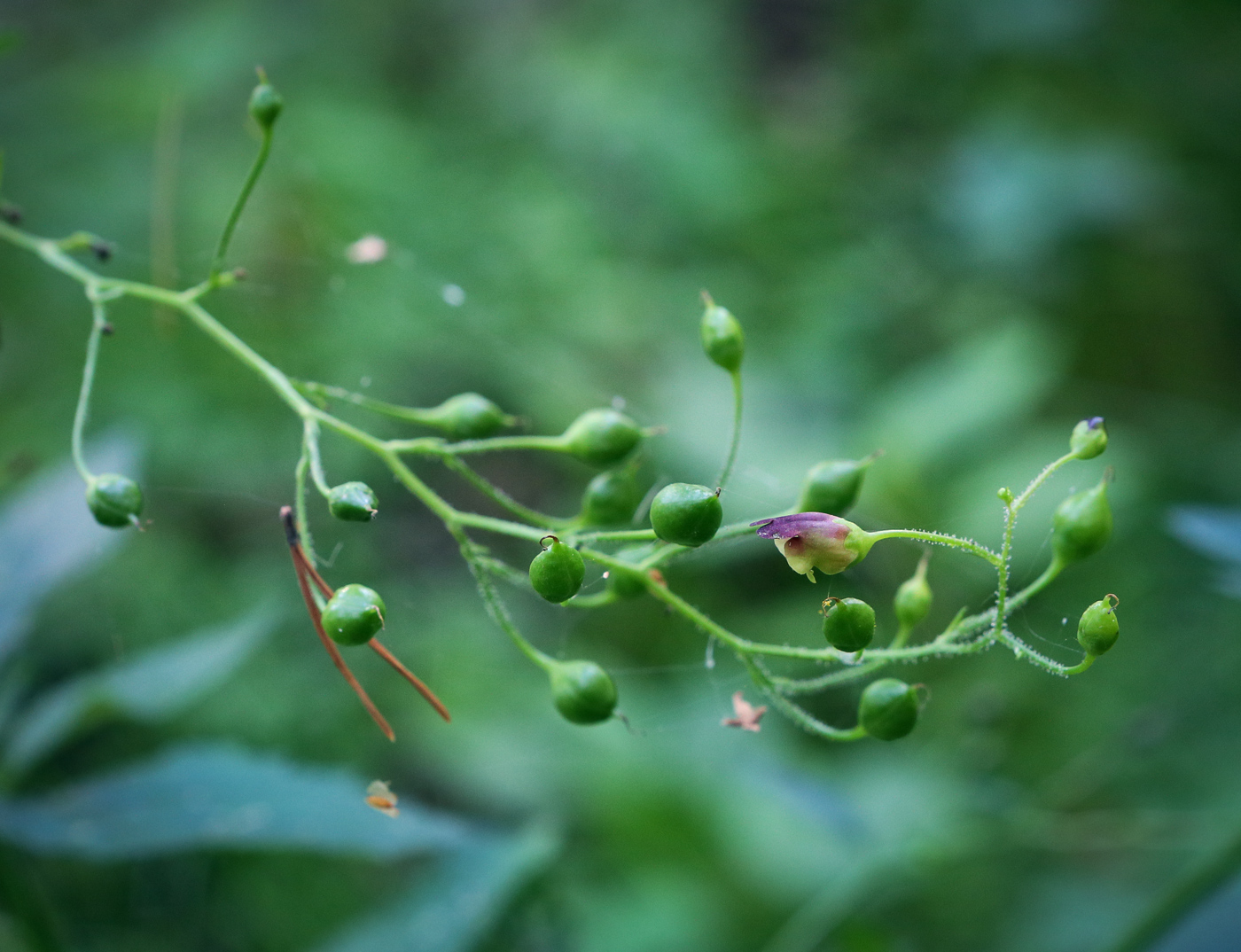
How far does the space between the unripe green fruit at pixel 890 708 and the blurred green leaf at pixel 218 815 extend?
591mm

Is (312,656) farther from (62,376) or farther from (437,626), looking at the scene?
(62,376)

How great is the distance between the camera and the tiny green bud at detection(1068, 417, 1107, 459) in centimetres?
67

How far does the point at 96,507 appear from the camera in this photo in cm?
79

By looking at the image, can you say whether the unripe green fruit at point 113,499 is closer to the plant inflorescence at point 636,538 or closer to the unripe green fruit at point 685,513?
the plant inflorescence at point 636,538

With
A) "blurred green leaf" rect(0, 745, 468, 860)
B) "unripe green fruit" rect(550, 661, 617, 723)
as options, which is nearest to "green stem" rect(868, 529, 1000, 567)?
"unripe green fruit" rect(550, 661, 617, 723)

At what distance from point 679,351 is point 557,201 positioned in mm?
829

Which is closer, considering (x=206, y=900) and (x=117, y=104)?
(x=206, y=900)

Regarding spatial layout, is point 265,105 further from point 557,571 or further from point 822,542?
point 822,542

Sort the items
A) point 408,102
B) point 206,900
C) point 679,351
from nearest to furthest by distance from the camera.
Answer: point 206,900 → point 679,351 → point 408,102

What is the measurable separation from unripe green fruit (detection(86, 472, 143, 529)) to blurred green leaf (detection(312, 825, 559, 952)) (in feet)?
2.26

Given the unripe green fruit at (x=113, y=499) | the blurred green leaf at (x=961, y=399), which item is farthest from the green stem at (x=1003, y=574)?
the blurred green leaf at (x=961, y=399)

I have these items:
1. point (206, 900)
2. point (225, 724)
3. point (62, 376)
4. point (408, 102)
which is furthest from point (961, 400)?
point (408, 102)

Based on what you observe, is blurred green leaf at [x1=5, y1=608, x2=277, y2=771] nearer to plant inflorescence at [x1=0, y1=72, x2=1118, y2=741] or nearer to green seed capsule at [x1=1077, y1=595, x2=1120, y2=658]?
plant inflorescence at [x1=0, y1=72, x2=1118, y2=741]

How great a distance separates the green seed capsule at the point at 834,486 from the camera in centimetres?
82
